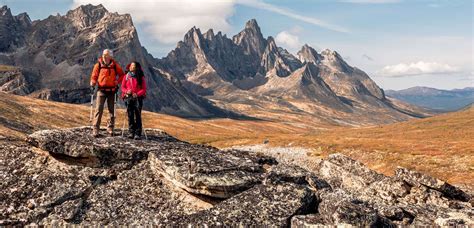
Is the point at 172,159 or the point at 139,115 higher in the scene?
the point at 139,115

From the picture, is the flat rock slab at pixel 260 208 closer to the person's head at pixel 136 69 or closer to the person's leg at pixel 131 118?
the person's leg at pixel 131 118

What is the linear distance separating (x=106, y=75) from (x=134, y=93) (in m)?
2.18

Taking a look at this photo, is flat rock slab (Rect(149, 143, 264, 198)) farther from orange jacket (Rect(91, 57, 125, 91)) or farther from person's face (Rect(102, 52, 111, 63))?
person's face (Rect(102, 52, 111, 63))

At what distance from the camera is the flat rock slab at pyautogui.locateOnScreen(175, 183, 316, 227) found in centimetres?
1938

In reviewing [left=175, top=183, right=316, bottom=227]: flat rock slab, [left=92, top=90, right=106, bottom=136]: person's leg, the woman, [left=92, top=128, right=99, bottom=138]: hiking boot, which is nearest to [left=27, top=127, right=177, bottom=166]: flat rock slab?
[left=92, top=128, right=99, bottom=138]: hiking boot

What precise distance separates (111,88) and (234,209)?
12715 mm

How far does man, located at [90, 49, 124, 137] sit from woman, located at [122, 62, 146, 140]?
0.66 m

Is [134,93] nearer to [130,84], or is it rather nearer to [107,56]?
[130,84]

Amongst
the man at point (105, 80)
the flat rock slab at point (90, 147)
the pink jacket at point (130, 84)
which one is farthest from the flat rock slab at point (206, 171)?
the man at point (105, 80)

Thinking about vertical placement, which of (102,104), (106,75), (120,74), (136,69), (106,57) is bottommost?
(102,104)

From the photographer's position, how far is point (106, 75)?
1040 inches

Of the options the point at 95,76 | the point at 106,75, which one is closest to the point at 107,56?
the point at 106,75

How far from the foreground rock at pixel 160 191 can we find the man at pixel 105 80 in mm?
1696

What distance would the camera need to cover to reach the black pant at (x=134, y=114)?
2730 centimetres
